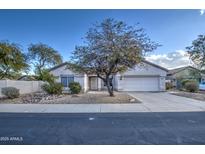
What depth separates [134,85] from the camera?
95.7 ft

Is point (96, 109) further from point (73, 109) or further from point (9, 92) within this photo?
point (9, 92)

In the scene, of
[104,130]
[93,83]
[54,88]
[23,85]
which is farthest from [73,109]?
[93,83]

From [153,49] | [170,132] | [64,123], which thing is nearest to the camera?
[170,132]

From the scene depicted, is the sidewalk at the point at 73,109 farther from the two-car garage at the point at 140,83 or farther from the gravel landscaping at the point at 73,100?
the two-car garage at the point at 140,83

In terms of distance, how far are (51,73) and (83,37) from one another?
40.1 feet

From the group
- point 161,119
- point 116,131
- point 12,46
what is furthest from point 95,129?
point 12,46

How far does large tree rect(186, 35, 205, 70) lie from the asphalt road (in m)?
12.8

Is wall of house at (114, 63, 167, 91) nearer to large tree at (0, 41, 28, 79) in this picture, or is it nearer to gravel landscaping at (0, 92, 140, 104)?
gravel landscaping at (0, 92, 140, 104)

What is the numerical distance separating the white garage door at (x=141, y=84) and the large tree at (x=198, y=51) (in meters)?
8.67

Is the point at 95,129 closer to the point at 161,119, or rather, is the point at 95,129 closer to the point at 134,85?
the point at 161,119

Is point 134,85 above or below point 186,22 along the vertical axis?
below

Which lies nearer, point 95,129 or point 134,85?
point 95,129
